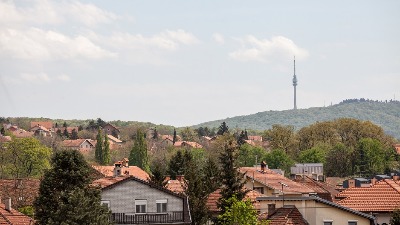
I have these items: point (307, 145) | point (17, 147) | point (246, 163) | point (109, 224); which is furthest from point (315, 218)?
point (307, 145)

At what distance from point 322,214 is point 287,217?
2446mm

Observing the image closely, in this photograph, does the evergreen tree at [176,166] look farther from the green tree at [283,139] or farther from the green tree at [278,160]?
the green tree at [283,139]

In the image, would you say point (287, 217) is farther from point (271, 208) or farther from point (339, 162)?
point (339, 162)

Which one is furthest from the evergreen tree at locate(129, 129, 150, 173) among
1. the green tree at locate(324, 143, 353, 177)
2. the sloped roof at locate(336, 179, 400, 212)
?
the sloped roof at locate(336, 179, 400, 212)

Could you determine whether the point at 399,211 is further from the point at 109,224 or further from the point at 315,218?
the point at 109,224

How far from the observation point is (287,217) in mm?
53094

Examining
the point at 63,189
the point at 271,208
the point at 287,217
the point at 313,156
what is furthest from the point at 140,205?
the point at 313,156

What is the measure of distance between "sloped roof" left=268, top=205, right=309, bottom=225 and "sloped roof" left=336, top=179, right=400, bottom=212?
8.22 metres

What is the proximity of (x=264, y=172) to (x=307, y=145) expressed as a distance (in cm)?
10306

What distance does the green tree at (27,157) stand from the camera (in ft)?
463

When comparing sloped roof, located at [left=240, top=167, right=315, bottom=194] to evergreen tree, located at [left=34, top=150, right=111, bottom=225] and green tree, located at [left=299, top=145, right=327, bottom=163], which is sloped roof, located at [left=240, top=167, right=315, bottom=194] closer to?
evergreen tree, located at [left=34, top=150, right=111, bottom=225]

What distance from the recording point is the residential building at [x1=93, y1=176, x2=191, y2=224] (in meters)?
55.0

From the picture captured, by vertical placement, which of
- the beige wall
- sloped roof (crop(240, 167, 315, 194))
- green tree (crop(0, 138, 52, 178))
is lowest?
the beige wall

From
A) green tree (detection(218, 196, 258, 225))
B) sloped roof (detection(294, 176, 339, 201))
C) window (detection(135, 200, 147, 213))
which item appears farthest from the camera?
sloped roof (detection(294, 176, 339, 201))
